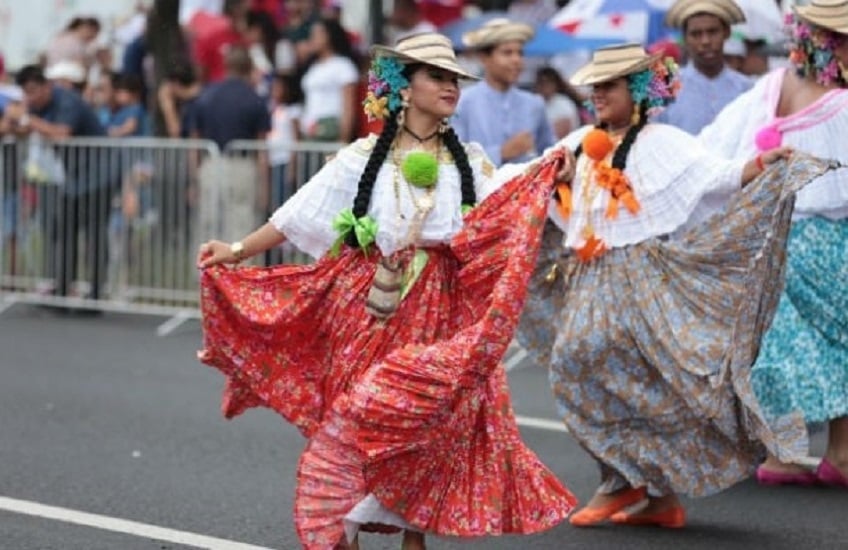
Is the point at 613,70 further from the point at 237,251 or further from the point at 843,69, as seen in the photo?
the point at 237,251

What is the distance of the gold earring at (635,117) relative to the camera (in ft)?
26.8

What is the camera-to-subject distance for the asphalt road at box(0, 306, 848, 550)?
25.6 feet

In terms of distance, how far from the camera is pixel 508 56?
11.6 metres

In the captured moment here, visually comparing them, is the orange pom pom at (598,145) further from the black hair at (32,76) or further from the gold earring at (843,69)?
the black hair at (32,76)

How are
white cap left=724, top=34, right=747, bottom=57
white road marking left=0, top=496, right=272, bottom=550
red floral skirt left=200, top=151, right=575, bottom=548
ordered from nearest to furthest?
red floral skirt left=200, top=151, right=575, bottom=548 < white road marking left=0, top=496, right=272, bottom=550 < white cap left=724, top=34, right=747, bottom=57

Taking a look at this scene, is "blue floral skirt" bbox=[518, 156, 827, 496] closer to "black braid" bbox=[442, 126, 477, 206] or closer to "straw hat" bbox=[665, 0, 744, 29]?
"black braid" bbox=[442, 126, 477, 206]

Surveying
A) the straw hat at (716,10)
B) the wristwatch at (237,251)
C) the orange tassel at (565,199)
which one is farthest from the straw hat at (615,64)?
the straw hat at (716,10)

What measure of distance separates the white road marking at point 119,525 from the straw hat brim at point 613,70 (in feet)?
7.24

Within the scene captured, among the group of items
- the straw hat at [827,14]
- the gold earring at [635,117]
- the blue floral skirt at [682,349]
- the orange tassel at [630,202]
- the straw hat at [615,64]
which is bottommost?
the blue floral skirt at [682,349]

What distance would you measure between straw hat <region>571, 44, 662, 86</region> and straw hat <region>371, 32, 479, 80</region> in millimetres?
1036

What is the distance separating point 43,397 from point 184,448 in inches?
72.1

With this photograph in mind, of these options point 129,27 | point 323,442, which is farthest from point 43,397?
point 129,27

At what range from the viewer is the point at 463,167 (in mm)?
7137

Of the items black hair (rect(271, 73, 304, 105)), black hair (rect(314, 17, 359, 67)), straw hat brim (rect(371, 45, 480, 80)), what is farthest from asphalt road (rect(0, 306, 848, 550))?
black hair (rect(271, 73, 304, 105))
